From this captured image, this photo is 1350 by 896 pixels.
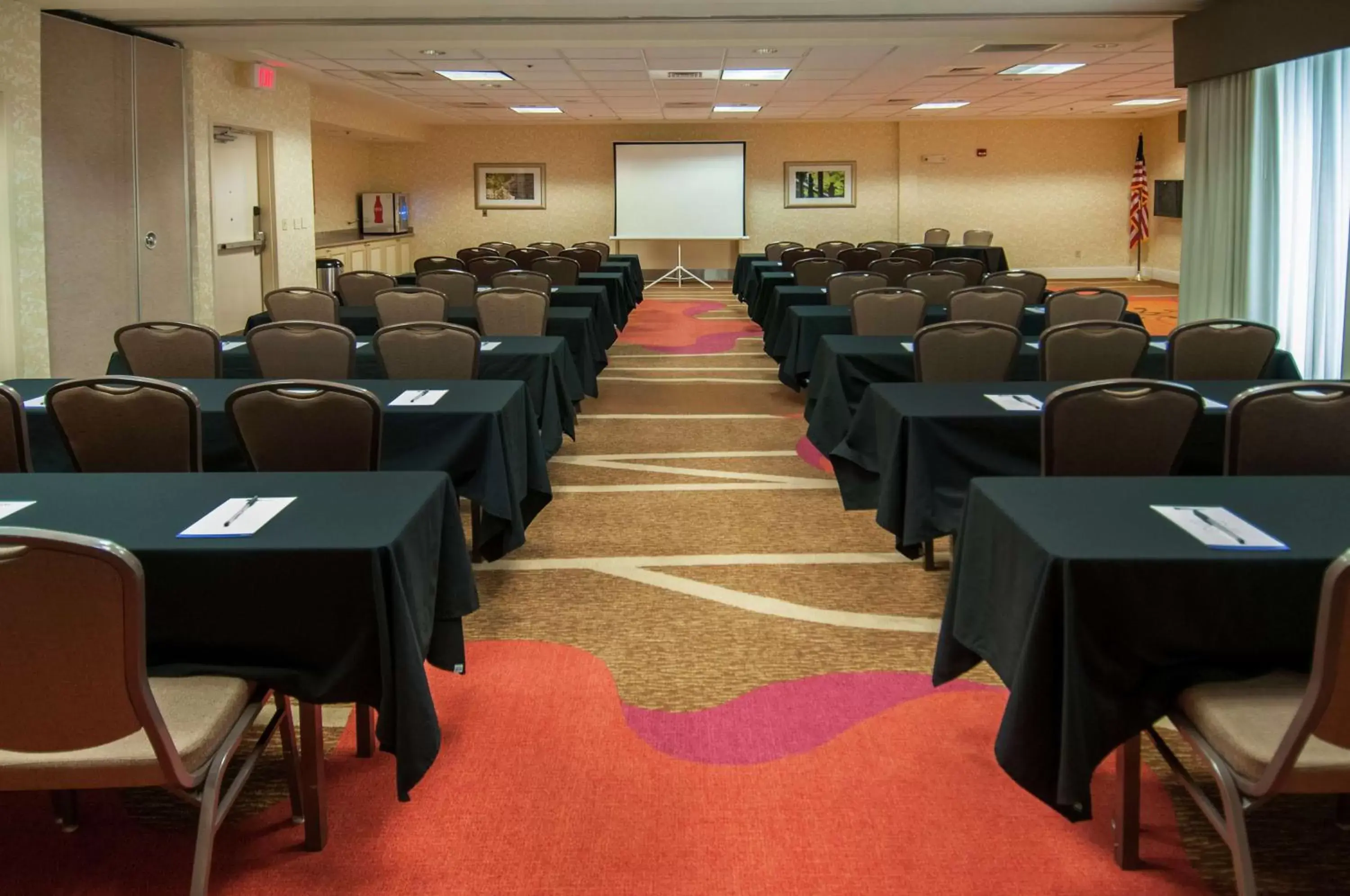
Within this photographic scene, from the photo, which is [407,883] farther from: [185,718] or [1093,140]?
[1093,140]

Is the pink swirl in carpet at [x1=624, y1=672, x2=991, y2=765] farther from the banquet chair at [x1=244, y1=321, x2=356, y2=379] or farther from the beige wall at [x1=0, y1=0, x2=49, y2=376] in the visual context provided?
the beige wall at [x1=0, y1=0, x2=49, y2=376]

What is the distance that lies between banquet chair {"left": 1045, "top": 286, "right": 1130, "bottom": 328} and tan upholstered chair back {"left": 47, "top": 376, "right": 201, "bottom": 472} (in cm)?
495

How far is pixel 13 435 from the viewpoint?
3.55m

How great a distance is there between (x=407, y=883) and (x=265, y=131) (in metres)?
11.6

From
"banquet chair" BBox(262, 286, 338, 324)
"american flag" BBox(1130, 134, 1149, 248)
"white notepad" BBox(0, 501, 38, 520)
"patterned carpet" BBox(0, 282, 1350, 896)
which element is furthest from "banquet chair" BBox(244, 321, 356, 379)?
"american flag" BBox(1130, 134, 1149, 248)

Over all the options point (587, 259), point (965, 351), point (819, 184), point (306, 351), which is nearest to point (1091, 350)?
point (965, 351)

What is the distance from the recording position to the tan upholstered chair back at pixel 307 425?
11.7 feet

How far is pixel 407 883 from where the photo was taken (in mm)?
2543

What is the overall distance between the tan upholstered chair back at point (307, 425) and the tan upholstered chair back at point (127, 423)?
0.21m

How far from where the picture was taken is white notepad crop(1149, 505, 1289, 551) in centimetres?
239

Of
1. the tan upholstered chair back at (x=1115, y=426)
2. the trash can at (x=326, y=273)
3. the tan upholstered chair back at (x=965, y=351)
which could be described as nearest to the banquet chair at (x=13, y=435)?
the tan upholstered chair back at (x=1115, y=426)

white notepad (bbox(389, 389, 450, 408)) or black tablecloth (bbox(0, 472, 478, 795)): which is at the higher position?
white notepad (bbox(389, 389, 450, 408))

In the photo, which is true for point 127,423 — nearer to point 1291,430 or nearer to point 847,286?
point 1291,430

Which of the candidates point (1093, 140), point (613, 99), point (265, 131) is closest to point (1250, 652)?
point (265, 131)
